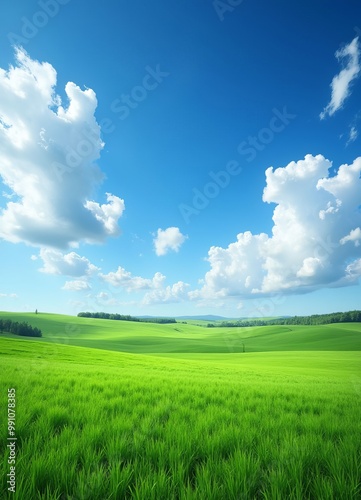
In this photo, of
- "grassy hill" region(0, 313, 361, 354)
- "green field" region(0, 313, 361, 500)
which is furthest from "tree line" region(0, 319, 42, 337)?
"green field" region(0, 313, 361, 500)

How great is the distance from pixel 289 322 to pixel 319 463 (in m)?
198

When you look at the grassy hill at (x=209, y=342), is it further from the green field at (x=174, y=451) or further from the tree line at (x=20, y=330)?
the green field at (x=174, y=451)

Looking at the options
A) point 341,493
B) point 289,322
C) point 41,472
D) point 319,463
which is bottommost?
point 289,322

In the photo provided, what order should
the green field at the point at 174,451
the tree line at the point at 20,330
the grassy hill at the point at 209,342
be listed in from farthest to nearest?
the tree line at the point at 20,330 < the grassy hill at the point at 209,342 < the green field at the point at 174,451

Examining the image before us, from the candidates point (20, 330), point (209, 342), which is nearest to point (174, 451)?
point (20, 330)

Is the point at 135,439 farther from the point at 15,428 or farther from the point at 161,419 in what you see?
the point at 15,428

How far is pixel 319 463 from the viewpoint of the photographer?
2891 millimetres

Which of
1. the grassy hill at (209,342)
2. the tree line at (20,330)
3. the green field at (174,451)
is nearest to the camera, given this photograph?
the green field at (174,451)

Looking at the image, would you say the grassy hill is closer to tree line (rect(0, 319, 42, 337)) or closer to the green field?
tree line (rect(0, 319, 42, 337))

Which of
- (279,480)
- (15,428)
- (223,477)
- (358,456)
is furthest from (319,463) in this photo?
(15,428)

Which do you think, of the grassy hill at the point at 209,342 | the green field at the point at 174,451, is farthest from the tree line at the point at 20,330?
the green field at the point at 174,451

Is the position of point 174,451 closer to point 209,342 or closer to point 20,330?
point 20,330

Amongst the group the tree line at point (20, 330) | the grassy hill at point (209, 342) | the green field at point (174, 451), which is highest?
the green field at point (174, 451)

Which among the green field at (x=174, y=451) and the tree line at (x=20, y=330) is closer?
the green field at (x=174, y=451)
